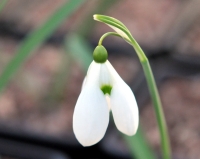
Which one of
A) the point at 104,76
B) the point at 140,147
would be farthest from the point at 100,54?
the point at 140,147

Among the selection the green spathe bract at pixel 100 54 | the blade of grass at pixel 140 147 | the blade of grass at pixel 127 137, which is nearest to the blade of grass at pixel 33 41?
the blade of grass at pixel 127 137

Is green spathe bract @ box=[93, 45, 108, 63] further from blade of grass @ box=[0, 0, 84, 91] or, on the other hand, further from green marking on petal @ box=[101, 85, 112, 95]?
blade of grass @ box=[0, 0, 84, 91]

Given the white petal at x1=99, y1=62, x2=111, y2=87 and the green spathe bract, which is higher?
the green spathe bract

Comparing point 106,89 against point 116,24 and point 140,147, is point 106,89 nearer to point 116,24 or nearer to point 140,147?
point 116,24

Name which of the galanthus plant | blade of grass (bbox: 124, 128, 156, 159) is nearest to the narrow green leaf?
the galanthus plant

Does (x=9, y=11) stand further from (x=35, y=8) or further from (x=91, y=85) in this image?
(x=91, y=85)

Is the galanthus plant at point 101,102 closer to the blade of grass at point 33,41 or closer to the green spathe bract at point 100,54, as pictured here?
the green spathe bract at point 100,54

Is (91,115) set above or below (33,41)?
below
